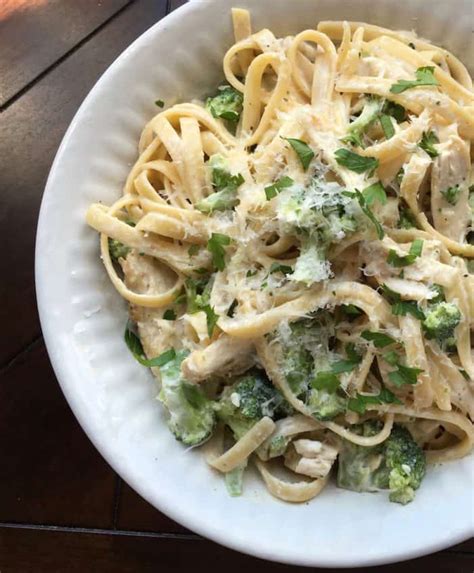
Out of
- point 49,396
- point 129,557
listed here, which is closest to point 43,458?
point 49,396

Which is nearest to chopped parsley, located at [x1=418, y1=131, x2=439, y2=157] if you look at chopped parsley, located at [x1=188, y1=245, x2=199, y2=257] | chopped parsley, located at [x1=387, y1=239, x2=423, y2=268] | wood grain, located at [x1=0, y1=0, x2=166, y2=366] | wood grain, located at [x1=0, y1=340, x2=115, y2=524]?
chopped parsley, located at [x1=387, y1=239, x2=423, y2=268]

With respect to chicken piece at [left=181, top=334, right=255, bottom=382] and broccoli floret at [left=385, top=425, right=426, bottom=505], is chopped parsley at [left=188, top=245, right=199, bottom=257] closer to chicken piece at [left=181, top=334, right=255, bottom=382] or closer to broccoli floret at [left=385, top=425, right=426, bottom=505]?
chicken piece at [left=181, top=334, right=255, bottom=382]

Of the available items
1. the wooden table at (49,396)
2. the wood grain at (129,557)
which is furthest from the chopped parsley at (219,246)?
the wood grain at (129,557)

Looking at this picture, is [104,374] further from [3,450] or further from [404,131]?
[404,131]

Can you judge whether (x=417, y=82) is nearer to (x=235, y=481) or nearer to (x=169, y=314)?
(x=169, y=314)

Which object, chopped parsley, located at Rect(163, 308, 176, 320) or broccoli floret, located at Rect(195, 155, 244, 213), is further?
chopped parsley, located at Rect(163, 308, 176, 320)

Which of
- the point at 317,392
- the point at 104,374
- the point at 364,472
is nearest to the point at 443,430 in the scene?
the point at 364,472

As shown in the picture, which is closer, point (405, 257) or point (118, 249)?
point (405, 257)
